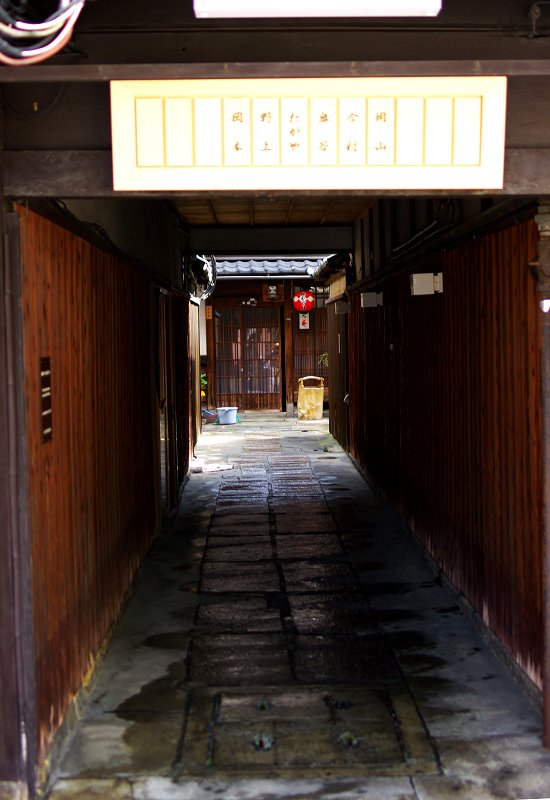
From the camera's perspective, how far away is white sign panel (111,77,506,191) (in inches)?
183

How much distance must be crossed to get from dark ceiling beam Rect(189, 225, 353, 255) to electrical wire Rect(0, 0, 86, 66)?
11659 mm

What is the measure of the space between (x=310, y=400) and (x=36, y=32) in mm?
20714

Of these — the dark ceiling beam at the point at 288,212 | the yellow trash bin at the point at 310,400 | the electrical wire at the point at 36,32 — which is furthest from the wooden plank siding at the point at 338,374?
the electrical wire at the point at 36,32

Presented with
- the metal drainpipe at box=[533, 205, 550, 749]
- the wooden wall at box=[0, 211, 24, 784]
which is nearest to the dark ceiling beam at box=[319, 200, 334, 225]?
the metal drainpipe at box=[533, 205, 550, 749]

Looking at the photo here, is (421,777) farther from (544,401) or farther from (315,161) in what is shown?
(315,161)

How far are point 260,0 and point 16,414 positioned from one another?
254 centimetres

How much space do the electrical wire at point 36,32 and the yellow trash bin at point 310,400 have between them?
20344mm

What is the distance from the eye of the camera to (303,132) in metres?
4.69

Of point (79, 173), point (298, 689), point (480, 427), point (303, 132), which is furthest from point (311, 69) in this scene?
point (298, 689)

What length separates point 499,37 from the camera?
16.7 feet

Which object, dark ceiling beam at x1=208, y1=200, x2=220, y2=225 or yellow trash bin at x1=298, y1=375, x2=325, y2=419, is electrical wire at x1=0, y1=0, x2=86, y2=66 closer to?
dark ceiling beam at x1=208, y1=200, x2=220, y2=225

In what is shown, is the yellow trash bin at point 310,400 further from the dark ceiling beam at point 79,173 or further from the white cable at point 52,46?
the white cable at point 52,46

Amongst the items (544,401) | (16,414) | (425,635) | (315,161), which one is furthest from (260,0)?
(425,635)

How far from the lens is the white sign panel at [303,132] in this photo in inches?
183
